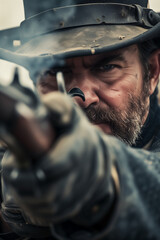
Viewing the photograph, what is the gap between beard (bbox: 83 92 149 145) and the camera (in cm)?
228


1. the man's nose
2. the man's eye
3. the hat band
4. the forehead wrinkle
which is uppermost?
the hat band

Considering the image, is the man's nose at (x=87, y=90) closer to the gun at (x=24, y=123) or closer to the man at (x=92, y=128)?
the man at (x=92, y=128)

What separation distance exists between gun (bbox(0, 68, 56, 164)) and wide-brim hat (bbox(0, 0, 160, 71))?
57.8 inches

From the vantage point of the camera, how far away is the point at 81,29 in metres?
2.42

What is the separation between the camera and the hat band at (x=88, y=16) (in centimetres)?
242

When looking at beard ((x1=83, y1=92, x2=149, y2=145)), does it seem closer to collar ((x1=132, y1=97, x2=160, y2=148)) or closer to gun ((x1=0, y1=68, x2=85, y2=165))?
collar ((x1=132, y1=97, x2=160, y2=148))

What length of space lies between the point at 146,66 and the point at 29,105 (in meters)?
2.17

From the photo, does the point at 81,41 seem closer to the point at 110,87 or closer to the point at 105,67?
the point at 105,67

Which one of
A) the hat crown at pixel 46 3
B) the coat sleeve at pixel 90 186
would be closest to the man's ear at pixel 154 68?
the hat crown at pixel 46 3

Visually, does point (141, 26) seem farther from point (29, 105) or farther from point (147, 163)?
point (29, 105)

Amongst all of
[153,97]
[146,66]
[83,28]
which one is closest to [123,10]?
[83,28]

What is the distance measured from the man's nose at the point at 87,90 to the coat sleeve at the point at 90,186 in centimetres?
105

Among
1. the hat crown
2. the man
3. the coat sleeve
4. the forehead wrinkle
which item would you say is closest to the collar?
the man

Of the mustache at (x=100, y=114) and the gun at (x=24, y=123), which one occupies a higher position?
the gun at (x=24, y=123)
